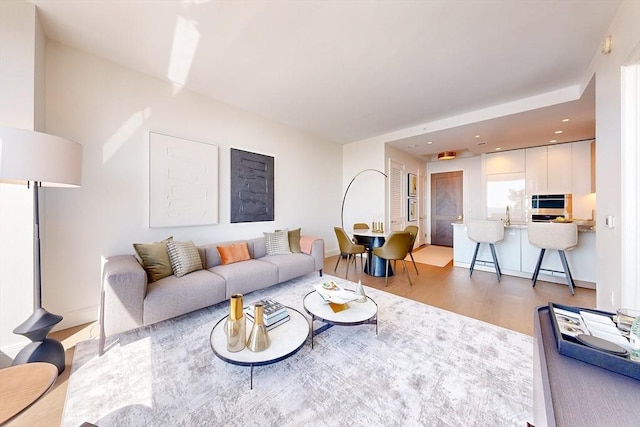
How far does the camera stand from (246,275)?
2797mm

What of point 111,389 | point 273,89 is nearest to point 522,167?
point 273,89

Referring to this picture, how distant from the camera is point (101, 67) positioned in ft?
8.23

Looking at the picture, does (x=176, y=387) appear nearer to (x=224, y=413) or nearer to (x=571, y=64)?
(x=224, y=413)

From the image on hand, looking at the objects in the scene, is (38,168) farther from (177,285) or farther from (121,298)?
(177,285)

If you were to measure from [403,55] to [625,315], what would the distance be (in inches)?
104

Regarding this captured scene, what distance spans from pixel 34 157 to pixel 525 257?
577cm

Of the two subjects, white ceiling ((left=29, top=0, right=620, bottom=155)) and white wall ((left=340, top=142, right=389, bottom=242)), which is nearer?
white ceiling ((left=29, top=0, right=620, bottom=155))

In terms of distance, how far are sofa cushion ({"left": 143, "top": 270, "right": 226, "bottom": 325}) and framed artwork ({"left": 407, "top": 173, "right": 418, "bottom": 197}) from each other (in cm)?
525

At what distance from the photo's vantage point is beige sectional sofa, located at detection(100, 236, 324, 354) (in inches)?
75.9

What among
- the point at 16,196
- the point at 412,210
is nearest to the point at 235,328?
the point at 16,196

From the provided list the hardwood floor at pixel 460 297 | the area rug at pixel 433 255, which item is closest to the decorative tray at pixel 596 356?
the hardwood floor at pixel 460 297

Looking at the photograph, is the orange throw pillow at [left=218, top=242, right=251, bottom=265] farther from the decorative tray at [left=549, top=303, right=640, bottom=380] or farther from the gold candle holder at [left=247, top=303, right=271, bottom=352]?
the decorative tray at [left=549, top=303, right=640, bottom=380]

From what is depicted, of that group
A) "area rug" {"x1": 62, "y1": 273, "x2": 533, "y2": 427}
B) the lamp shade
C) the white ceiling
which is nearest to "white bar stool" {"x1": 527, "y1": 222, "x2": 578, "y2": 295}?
the white ceiling

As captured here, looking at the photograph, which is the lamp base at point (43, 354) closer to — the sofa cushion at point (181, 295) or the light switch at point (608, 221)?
the sofa cushion at point (181, 295)
